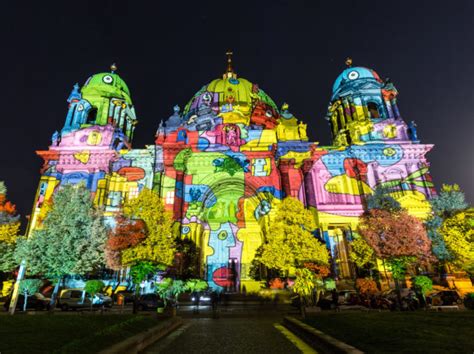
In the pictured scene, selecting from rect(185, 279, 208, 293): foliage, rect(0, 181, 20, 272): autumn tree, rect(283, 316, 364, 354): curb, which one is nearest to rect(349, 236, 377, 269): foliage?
rect(185, 279, 208, 293): foliage

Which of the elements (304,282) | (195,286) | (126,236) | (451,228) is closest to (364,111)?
(451,228)

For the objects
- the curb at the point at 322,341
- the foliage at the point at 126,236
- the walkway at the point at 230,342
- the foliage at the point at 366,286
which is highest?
the foliage at the point at 126,236

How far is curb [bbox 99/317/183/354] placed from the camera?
6.29m


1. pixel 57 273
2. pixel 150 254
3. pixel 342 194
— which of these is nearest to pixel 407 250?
pixel 342 194

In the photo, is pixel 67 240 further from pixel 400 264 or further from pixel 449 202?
pixel 449 202

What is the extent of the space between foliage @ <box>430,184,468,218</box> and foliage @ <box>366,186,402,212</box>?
3.55m

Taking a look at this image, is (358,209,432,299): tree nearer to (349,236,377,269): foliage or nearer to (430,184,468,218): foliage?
(349,236,377,269): foliage

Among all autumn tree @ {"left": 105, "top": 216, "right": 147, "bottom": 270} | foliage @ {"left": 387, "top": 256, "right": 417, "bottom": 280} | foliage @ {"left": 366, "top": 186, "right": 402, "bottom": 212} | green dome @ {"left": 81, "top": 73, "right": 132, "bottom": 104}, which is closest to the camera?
foliage @ {"left": 387, "top": 256, "right": 417, "bottom": 280}

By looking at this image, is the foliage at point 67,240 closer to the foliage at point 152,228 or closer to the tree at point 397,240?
the foliage at point 152,228

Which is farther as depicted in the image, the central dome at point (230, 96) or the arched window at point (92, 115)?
the central dome at point (230, 96)

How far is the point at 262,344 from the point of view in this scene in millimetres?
9000

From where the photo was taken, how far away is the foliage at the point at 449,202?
28.2 meters

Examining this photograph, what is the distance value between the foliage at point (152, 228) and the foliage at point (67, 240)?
295 cm

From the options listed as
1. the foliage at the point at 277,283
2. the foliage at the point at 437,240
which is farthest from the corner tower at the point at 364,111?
the foliage at the point at 277,283
